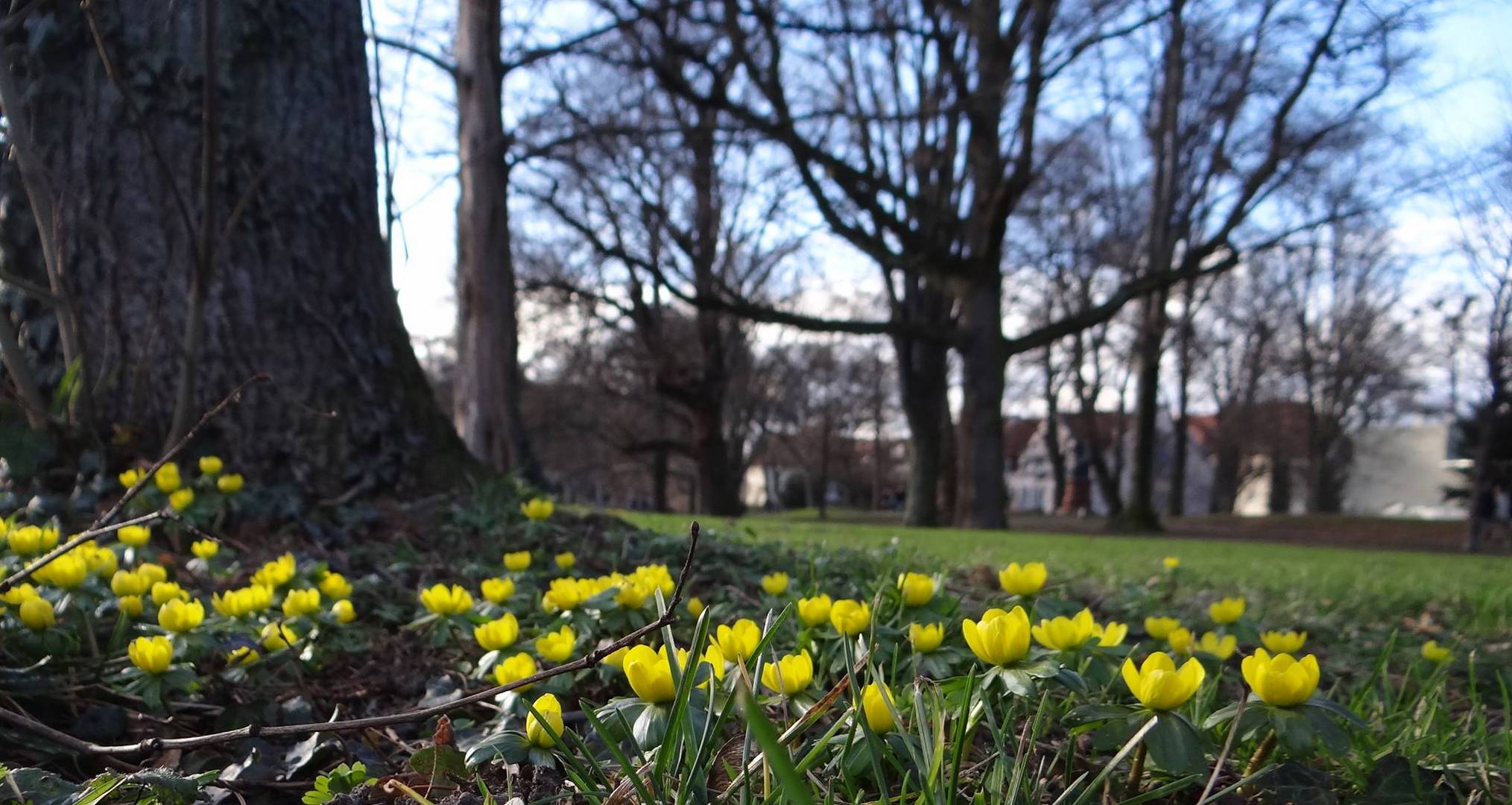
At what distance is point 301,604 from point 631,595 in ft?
2.19

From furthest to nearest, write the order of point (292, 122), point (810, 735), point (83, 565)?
point (292, 122) < point (83, 565) < point (810, 735)

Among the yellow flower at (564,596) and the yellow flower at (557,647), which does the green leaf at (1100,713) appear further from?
the yellow flower at (564,596)

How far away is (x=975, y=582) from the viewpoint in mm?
3209

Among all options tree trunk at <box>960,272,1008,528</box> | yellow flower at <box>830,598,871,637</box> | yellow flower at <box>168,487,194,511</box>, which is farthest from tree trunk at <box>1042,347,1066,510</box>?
yellow flower at <box>830,598,871,637</box>

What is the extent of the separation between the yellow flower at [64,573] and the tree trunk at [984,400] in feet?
44.1

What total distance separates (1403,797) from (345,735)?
63.3 inches

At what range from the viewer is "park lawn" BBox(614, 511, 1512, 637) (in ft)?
13.0

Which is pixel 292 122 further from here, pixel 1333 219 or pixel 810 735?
pixel 1333 219

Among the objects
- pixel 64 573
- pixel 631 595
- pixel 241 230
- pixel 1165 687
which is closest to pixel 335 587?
pixel 64 573

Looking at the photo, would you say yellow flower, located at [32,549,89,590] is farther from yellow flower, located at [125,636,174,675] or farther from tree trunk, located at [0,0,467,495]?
tree trunk, located at [0,0,467,495]

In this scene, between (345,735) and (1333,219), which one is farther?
(1333,219)

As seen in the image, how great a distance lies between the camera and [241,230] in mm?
3600

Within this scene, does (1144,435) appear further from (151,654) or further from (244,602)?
(151,654)

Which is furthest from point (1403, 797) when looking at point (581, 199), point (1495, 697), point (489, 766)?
point (581, 199)
